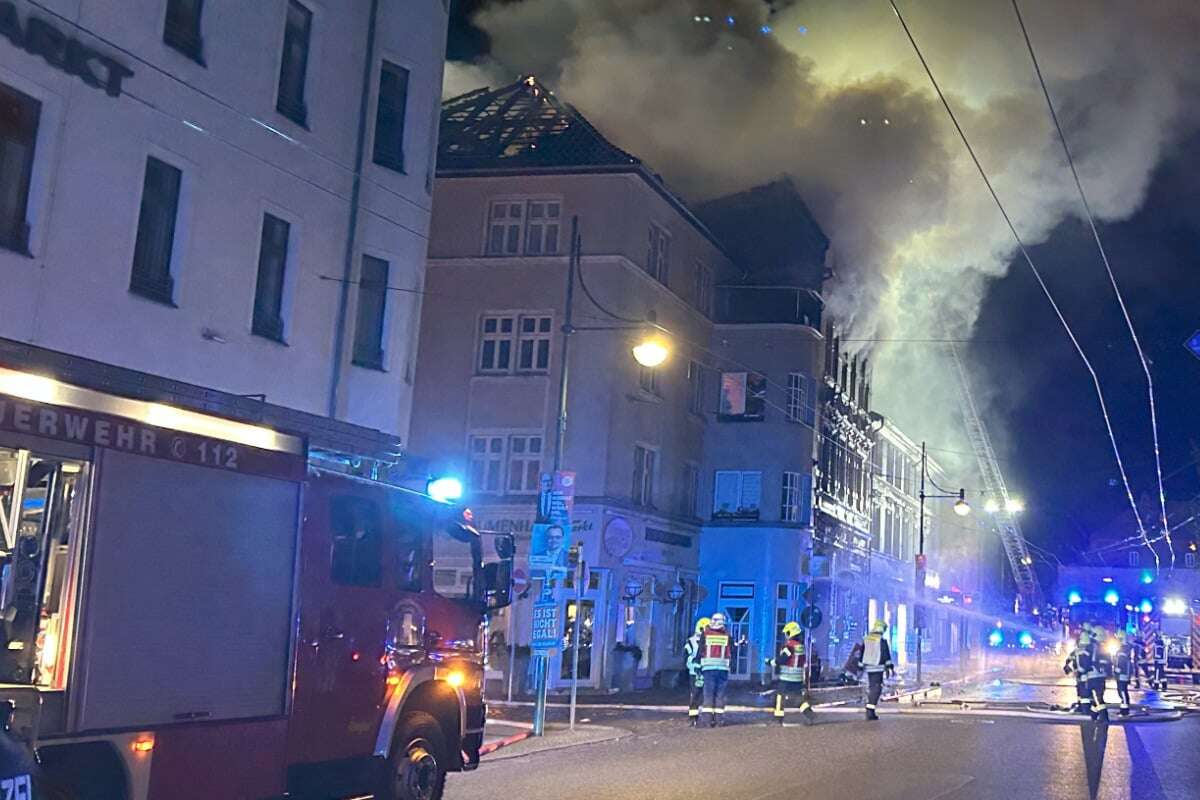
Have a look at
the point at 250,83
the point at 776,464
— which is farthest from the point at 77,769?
the point at 776,464

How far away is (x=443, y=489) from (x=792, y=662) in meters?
12.0

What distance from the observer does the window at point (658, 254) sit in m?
31.4

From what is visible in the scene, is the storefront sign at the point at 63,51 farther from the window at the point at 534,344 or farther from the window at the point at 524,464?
the window at the point at 524,464

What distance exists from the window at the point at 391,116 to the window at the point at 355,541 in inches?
448

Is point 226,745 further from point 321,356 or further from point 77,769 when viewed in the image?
point 321,356

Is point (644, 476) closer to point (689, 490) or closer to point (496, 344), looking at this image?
point (689, 490)

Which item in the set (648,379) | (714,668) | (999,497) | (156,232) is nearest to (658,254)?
(648,379)

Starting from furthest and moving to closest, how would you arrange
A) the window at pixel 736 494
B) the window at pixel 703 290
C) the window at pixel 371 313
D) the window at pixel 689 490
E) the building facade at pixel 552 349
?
the window at pixel 736 494 < the window at pixel 703 290 < the window at pixel 689 490 < the building facade at pixel 552 349 < the window at pixel 371 313

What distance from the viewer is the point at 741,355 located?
3675cm

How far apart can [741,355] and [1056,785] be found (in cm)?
2481

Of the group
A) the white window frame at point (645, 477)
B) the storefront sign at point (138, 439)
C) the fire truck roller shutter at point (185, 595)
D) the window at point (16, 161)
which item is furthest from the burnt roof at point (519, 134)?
the fire truck roller shutter at point (185, 595)

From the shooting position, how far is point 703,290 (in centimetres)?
3581

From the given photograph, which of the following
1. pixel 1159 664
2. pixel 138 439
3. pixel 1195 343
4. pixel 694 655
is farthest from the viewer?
pixel 1159 664

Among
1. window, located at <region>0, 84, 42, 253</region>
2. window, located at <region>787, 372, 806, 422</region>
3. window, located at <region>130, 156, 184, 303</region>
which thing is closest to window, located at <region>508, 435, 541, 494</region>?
window, located at <region>787, 372, 806, 422</region>
